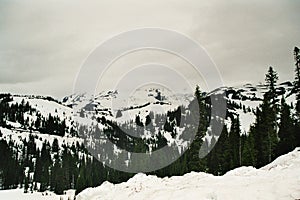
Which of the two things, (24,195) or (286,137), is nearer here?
(286,137)

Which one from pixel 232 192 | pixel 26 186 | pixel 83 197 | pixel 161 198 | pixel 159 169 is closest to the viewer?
pixel 232 192

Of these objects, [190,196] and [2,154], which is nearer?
[190,196]

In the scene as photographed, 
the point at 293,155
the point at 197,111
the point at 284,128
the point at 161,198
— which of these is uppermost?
the point at 197,111

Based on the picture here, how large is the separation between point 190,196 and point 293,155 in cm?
Result: 1340

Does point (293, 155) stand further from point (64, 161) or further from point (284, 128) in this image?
point (64, 161)

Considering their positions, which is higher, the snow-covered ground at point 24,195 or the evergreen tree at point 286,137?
the evergreen tree at point 286,137

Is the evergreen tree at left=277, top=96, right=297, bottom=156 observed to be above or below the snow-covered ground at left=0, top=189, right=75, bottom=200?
above

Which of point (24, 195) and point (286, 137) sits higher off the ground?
point (286, 137)

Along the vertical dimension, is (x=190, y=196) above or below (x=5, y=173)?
below

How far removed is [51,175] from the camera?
12725cm

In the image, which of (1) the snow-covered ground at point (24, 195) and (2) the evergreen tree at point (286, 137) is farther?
(1) the snow-covered ground at point (24, 195)

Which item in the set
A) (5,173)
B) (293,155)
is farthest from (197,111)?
(5,173)

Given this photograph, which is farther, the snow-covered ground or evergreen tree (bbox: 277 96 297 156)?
the snow-covered ground

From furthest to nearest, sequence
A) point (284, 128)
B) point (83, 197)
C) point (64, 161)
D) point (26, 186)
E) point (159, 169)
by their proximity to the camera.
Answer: point (64, 161), point (26, 186), point (159, 169), point (284, 128), point (83, 197)
